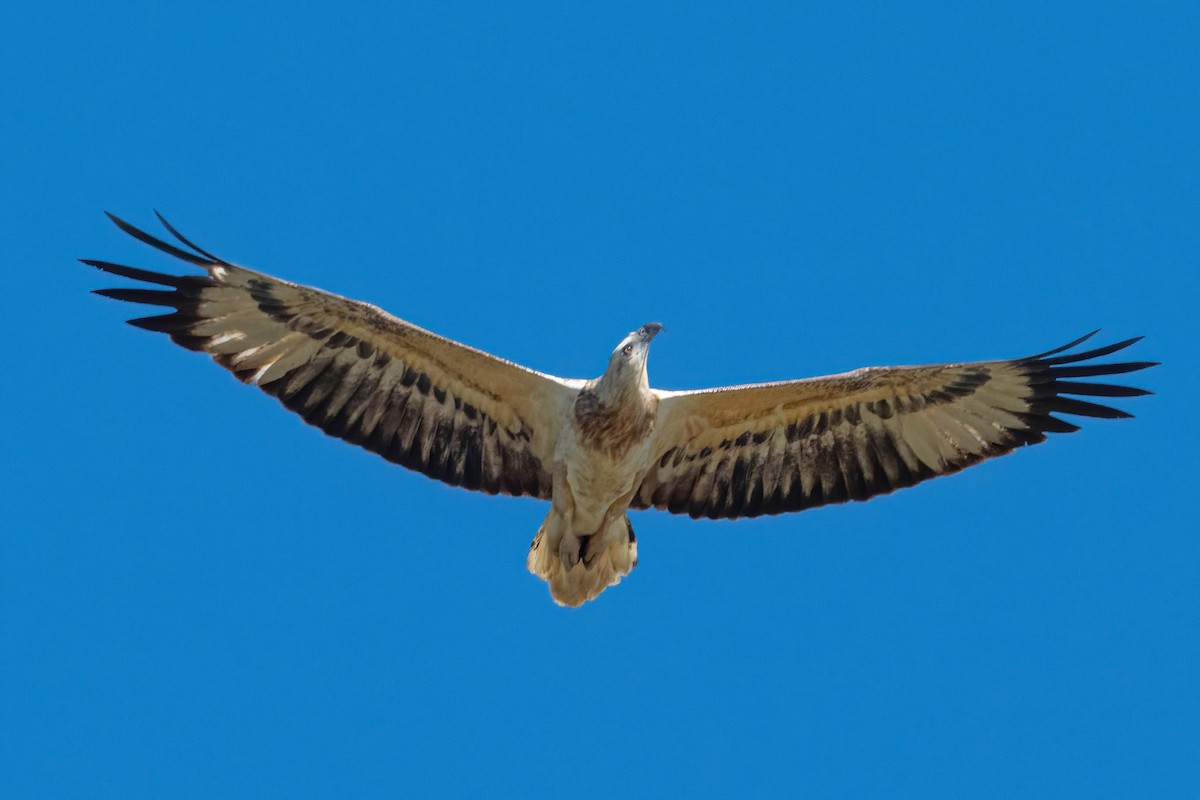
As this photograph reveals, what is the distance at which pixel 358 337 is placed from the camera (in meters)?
13.2

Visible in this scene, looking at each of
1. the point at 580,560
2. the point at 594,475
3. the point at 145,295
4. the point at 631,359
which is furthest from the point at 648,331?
the point at 145,295

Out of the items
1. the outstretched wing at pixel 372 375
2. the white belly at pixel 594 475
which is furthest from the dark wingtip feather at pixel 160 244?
the white belly at pixel 594 475

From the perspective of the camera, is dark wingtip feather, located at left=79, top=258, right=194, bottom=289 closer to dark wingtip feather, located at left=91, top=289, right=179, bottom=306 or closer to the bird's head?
dark wingtip feather, located at left=91, top=289, right=179, bottom=306

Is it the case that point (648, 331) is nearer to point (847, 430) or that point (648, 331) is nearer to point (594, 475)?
point (594, 475)

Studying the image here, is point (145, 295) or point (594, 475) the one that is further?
point (594, 475)

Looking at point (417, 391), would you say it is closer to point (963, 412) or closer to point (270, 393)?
point (270, 393)

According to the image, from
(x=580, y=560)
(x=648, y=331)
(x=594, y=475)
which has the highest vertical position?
(x=648, y=331)

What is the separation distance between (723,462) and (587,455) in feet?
4.67

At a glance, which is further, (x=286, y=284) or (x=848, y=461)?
(x=848, y=461)

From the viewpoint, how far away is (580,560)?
1341cm

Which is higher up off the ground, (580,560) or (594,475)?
(594,475)

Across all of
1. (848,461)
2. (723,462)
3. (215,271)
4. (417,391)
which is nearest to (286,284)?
(215,271)

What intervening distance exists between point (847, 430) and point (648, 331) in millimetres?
2030

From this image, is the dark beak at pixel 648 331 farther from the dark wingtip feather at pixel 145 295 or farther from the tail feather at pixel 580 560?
the dark wingtip feather at pixel 145 295
